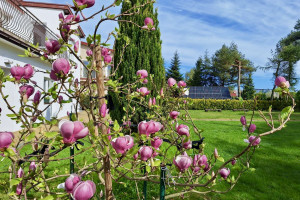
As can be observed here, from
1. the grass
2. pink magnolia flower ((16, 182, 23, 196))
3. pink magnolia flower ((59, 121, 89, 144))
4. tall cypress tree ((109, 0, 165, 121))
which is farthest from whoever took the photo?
tall cypress tree ((109, 0, 165, 121))

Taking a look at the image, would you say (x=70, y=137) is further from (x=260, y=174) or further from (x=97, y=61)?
(x=260, y=174)

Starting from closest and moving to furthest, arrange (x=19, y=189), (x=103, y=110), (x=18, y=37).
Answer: (x=19, y=189)
(x=103, y=110)
(x=18, y=37)

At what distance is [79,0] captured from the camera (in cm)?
89

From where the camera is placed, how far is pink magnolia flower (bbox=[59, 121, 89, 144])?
701 mm

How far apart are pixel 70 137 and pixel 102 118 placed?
346 mm

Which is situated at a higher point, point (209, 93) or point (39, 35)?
point (39, 35)

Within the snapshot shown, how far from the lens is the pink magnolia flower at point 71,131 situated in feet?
2.30

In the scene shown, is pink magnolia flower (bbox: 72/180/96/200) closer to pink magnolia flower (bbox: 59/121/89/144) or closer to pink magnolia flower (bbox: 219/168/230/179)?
pink magnolia flower (bbox: 59/121/89/144)

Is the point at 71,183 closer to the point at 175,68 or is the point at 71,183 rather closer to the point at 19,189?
the point at 19,189

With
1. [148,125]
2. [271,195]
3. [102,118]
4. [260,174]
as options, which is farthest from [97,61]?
[260,174]

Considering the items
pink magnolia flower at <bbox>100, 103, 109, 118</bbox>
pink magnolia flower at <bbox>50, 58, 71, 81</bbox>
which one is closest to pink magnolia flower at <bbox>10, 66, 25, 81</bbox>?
pink magnolia flower at <bbox>50, 58, 71, 81</bbox>

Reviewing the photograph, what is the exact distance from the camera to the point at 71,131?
0.71 m

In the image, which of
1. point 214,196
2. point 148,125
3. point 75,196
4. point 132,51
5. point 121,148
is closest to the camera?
point 75,196

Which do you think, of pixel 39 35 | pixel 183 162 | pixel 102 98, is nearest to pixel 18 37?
pixel 39 35
